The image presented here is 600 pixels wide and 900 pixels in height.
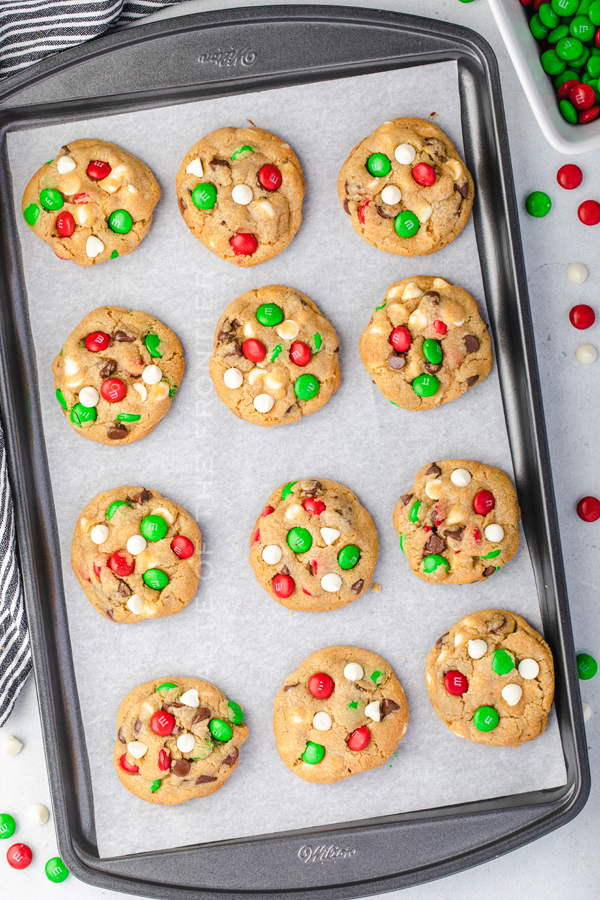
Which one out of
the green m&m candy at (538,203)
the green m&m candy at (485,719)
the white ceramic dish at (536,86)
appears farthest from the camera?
the green m&m candy at (538,203)

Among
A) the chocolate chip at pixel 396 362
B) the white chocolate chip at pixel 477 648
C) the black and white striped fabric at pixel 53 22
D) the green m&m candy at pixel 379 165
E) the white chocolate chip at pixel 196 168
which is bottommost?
the white chocolate chip at pixel 477 648

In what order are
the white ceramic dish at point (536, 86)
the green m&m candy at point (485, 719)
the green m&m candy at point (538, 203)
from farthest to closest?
the green m&m candy at point (538, 203)
the green m&m candy at point (485, 719)
the white ceramic dish at point (536, 86)

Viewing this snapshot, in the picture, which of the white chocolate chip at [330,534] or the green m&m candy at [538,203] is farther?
the green m&m candy at [538,203]

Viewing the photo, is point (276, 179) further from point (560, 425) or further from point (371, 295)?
point (560, 425)

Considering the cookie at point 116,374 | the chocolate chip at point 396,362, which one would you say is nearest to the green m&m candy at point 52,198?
the cookie at point 116,374

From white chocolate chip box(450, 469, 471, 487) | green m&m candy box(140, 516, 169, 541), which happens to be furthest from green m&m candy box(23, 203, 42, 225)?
white chocolate chip box(450, 469, 471, 487)

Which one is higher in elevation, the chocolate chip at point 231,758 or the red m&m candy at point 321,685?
the red m&m candy at point 321,685

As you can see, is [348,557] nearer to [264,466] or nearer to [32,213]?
[264,466]

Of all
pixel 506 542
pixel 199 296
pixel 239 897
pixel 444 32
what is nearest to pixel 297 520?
pixel 506 542

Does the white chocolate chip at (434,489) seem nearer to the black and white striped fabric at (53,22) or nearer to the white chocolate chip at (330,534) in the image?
the white chocolate chip at (330,534)
